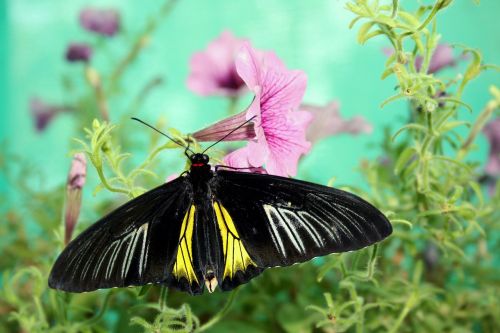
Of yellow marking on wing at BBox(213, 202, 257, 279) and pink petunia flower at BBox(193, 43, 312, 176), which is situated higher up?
pink petunia flower at BBox(193, 43, 312, 176)

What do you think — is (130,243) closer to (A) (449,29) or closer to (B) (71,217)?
(B) (71,217)

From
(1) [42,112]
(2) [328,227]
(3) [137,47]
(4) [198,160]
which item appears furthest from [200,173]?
(1) [42,112]

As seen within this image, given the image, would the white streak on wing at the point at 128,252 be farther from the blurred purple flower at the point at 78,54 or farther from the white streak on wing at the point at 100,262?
the blurred purple flower at the point at 78,54

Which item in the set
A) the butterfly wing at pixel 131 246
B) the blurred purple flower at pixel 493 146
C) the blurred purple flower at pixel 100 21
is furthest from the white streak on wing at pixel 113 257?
the blurred purple flower at pixel 100 21

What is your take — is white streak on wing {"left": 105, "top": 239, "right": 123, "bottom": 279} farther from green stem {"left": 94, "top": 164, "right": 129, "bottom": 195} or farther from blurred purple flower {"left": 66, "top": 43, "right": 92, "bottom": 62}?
blurred purple flower {"left": 66, "top": 43, "right": 92, "bottom": 62}

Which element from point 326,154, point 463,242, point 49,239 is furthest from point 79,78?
point 463,242

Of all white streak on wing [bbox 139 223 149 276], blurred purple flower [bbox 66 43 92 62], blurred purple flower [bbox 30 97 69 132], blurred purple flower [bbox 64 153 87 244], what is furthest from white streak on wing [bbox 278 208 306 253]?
blurred purple flower [bbox 30 97 69 132]
